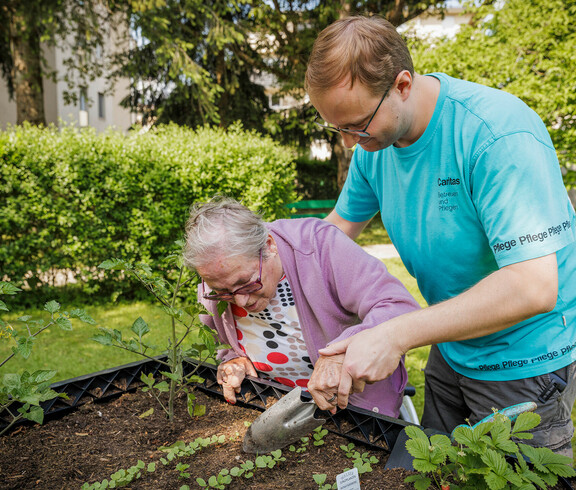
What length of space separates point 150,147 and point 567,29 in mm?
5451

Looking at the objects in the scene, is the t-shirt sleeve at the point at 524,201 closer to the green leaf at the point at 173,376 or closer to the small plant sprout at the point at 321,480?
the small plant sprout at the point at 321,480

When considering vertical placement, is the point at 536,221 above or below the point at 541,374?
above

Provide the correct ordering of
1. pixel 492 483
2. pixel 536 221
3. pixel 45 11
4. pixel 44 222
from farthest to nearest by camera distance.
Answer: pixel 45 11 → pixel 44 222 → pixel 536 221 → pixel 492 483

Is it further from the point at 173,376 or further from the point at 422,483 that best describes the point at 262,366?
the point at 422,483

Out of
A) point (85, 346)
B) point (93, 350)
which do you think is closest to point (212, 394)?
point (93, 350)

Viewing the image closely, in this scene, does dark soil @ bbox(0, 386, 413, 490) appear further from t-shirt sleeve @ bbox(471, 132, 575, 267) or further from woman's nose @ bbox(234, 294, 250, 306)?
t-shirt sleeve @ bbox(471, 132, 575, 267)

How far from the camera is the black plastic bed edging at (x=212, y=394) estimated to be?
143 centimetres

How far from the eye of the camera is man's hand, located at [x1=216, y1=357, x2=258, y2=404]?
175 centimetres

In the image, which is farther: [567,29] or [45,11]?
[45,11]

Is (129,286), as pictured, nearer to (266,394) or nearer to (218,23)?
(266,394)

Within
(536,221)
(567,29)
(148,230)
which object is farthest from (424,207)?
(567,29)

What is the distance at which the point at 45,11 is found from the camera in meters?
7.88

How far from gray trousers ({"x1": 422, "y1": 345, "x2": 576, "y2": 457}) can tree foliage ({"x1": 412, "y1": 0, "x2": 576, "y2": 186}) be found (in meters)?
5.21

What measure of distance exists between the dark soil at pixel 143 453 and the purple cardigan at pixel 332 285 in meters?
0.31
